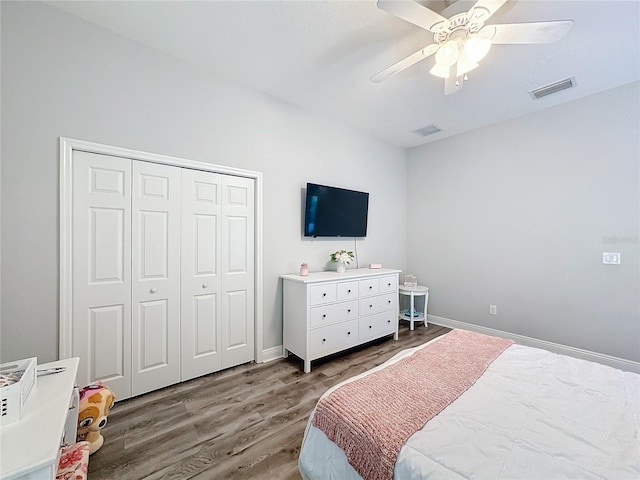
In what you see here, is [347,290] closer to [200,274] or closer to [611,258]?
[200,274]

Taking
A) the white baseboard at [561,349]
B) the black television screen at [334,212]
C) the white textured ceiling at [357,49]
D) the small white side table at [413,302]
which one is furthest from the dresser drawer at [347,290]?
the white textured ceiling at [357,49]

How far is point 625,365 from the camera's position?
252cm

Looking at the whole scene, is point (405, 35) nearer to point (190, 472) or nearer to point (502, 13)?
point (502, 13)

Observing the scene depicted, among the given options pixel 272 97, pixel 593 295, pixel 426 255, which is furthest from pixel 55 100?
pixel 593 295

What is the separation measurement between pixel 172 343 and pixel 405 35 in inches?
125

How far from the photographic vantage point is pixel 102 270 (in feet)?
6.54

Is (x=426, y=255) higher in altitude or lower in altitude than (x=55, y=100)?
lower

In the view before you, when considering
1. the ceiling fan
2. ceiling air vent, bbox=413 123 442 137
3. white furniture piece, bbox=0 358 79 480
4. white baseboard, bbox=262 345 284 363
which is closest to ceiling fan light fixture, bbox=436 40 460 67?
the ceiling fan

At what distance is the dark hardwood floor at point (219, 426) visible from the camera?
148cm

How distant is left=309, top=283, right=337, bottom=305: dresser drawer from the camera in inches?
102

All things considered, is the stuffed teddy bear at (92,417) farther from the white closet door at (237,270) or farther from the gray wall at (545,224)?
the gray wall at (545,224)

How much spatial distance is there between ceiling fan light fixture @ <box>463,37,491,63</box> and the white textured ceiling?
384mm

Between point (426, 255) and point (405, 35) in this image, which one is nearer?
point (405, 35)

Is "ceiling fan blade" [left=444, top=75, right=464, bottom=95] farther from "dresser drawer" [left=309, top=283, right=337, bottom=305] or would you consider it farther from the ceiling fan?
"dresser drawer" [left=309, top=283, right=337, bottom=305]
